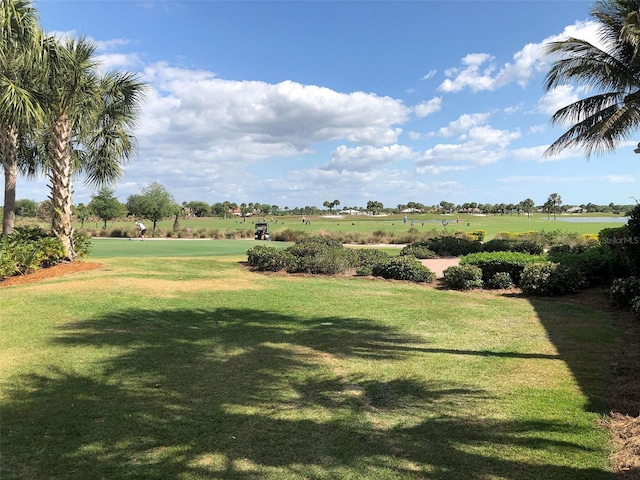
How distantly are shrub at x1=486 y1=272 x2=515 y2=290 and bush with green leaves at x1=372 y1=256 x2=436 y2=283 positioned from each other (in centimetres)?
191

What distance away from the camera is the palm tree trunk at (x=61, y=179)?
13.9 metres

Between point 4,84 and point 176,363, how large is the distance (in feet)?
34.9

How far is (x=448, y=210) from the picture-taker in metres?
155

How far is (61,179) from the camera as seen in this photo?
1410 cm

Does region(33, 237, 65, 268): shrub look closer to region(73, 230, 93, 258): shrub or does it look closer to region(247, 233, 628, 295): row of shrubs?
region(73, 230, 93, 258): shrub

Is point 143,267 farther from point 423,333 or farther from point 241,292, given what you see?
point 423,333

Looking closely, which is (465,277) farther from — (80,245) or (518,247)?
(80,245)

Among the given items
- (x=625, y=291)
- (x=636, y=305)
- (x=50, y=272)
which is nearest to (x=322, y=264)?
(x=50, y=272)

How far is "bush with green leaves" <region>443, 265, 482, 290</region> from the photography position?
1209 cm

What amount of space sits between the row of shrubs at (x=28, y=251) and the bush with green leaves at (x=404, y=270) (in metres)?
10.3

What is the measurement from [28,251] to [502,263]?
13777 mm

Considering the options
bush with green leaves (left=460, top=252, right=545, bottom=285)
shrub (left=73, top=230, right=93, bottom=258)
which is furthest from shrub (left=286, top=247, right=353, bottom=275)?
shrub (left=73, top=230, right=93, bottom=258)

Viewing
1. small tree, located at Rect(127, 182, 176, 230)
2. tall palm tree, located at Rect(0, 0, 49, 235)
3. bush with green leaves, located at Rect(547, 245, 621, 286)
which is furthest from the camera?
small tree, located at Rect(127, 182, 176, 230)

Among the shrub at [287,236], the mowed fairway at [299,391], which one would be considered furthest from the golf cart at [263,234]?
the mowed fairway at [299,391]
